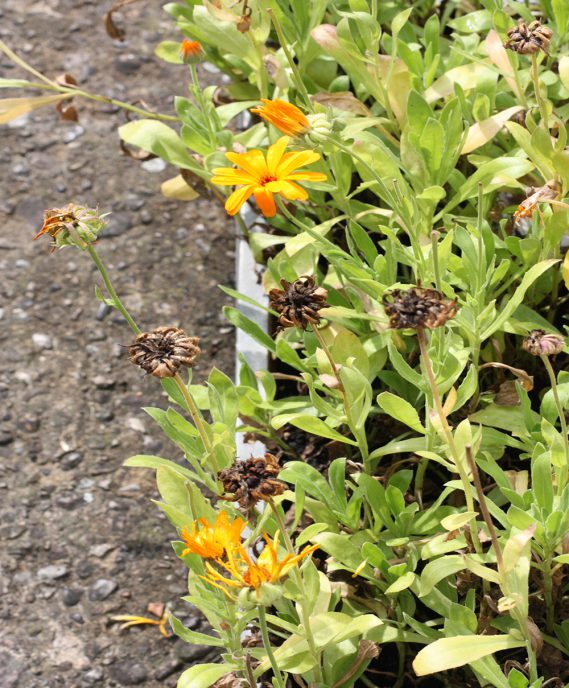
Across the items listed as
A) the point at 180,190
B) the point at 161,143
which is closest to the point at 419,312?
the point at 161,143

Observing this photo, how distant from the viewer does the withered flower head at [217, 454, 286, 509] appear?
3.52 ft

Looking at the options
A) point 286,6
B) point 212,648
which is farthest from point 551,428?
point 286,6

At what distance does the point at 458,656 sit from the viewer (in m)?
1.14

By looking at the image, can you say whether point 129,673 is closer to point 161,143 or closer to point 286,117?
point 161,143

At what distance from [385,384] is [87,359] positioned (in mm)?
882

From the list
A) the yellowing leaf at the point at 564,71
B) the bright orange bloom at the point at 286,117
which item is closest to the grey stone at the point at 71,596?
the bright orange bloom at the point at 286,117

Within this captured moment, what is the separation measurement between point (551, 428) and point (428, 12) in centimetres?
113

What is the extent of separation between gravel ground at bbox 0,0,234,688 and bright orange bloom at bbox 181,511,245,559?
83cm

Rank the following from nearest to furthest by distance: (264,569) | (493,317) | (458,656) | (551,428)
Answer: (264,569), (458,656), (551,428), (493,317)

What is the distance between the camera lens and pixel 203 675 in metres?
1.25

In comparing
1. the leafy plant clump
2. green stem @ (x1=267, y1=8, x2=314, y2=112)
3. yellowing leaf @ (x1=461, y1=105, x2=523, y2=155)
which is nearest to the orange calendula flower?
the leafy plant clump

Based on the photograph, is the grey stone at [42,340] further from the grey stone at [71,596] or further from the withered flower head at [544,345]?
the withered flower head at [544,345]

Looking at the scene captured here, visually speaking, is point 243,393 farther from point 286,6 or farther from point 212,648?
point 286,6

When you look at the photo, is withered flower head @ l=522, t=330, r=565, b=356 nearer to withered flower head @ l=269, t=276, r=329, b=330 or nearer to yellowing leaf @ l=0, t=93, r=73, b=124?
withered flower head @ l=269, t=276, r=329, b=330
